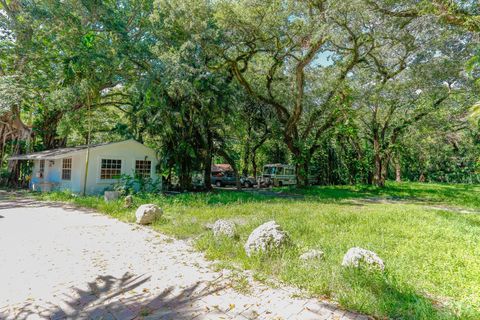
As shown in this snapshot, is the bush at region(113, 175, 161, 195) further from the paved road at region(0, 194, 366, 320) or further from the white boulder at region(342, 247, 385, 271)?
the white boulder at region(342, 247, 385, 271)

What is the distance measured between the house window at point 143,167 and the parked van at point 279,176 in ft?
32.6

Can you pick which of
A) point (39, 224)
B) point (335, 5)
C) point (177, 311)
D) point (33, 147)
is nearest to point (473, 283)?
point (177, 311)

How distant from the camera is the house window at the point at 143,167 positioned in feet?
48.0

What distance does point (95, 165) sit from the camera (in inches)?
521

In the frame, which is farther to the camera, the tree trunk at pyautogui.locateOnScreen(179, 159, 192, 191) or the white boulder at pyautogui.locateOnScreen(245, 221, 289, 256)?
the tree trunk at pyautogui.locateOnScreen(179, 159, 192, 191)

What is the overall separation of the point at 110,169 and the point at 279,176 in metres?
12.7

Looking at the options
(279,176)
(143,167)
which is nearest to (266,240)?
(143,167)

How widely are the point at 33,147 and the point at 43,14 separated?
923 centimetres

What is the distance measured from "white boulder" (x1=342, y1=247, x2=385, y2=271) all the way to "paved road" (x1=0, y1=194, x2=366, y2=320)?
36.7 inches

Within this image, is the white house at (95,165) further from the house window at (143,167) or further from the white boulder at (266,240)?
the white boulder at (266,240)

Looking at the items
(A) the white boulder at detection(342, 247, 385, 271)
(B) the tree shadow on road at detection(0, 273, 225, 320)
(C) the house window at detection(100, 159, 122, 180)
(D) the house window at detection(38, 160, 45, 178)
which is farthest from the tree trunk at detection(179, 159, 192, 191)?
(A) the white boulder at detection(342, 247, 385, 271)

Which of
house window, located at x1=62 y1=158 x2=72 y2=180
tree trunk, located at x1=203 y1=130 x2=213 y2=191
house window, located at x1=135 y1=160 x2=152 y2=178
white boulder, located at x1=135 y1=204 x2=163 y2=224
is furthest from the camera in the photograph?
tree trunk, located at x1=203 y1=130 x2=213 y2=191

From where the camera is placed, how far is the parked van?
21.6 meters

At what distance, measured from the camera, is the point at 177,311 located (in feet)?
9.39
